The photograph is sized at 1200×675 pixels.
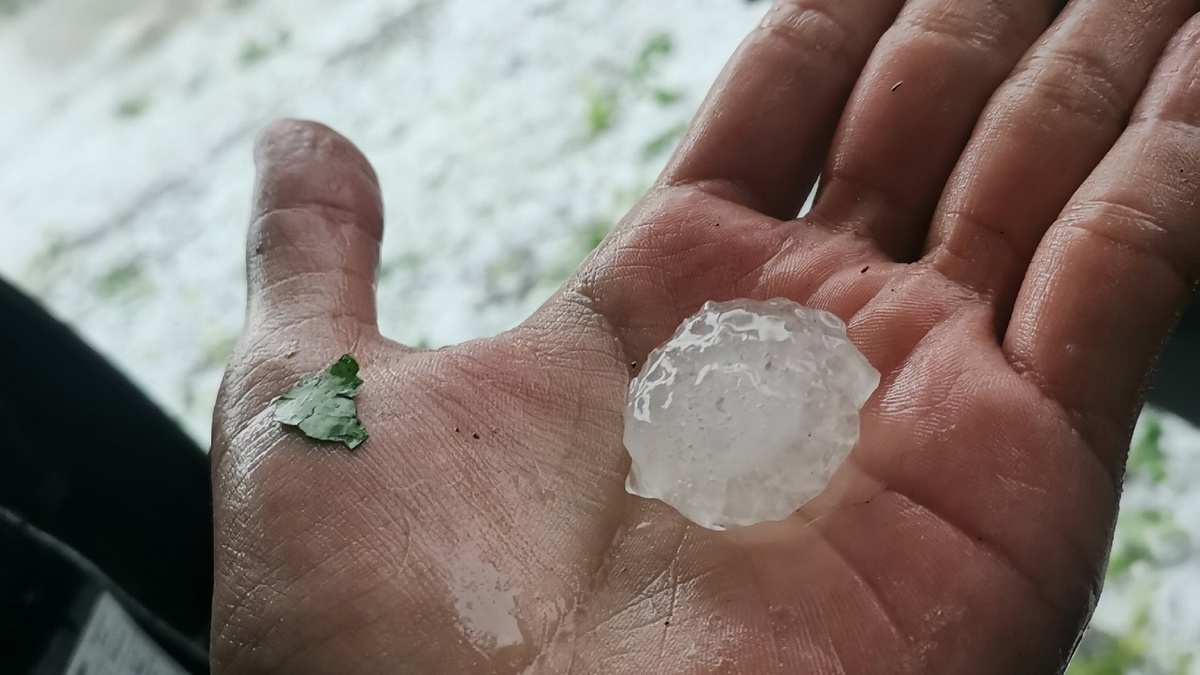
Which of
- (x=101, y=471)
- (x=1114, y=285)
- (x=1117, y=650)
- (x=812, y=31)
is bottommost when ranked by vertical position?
(x=1117, y=650)

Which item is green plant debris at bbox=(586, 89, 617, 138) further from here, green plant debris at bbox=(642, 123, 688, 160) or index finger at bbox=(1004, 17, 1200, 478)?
index finger at bbox=(1004, 17, 1200, 478)

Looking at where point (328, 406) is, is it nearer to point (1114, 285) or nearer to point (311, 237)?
point (311, 237)

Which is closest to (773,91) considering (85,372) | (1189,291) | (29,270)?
(1189,291)

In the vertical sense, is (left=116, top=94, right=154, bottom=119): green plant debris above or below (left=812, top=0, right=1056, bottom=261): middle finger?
below

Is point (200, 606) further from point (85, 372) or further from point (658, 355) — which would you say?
point (658, 355)

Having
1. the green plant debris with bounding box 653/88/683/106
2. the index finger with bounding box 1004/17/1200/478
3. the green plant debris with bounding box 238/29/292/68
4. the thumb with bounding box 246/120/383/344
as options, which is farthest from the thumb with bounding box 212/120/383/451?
the green plant debris with bounding box 238/29/292/68

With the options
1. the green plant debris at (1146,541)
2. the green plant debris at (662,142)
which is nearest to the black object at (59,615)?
the green plant debris at (662,142)

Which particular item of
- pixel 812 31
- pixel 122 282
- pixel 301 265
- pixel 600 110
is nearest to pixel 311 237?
pixel 301 265
